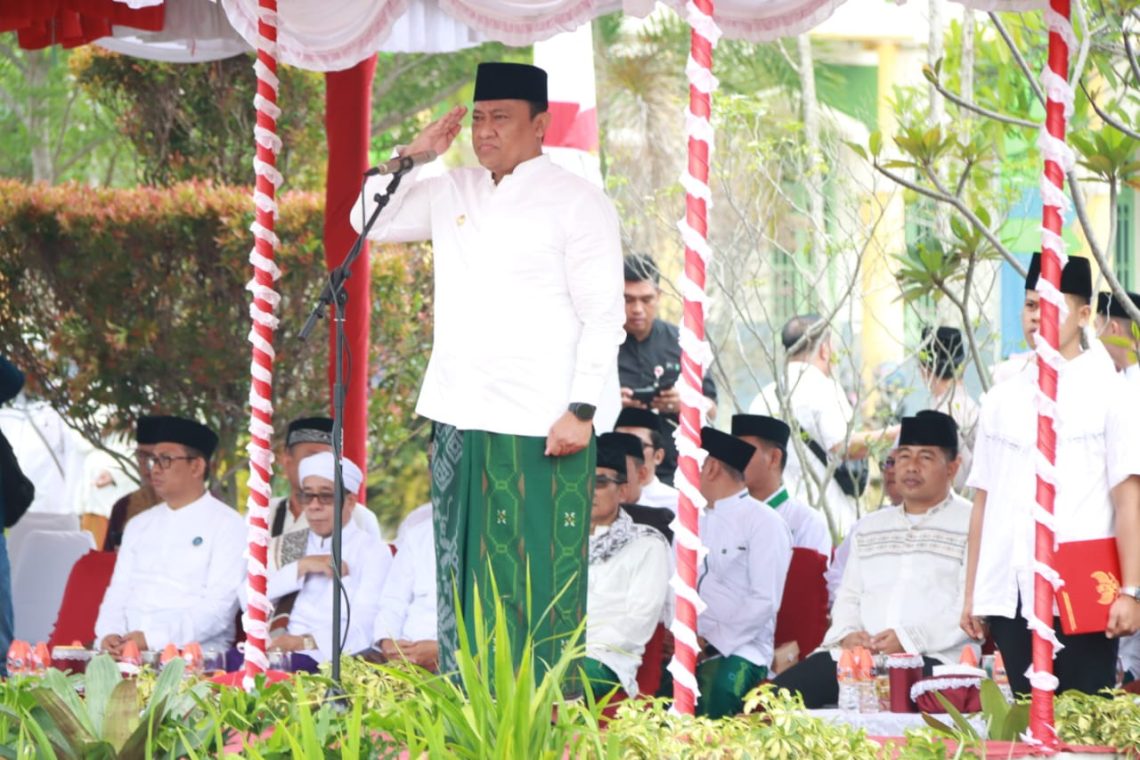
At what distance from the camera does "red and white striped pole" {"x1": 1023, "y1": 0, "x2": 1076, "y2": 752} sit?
4.85 metres

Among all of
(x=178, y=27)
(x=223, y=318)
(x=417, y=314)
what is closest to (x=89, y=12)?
(x=178, y=27)

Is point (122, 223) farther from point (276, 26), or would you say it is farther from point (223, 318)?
point (276, 26)

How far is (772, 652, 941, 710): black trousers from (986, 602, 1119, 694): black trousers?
1462 mm

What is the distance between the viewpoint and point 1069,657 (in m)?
5.21

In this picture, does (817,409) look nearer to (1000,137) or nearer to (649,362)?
(649,362)

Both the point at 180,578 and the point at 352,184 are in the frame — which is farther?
the point at 352,184

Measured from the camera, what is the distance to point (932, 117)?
10.2 metres

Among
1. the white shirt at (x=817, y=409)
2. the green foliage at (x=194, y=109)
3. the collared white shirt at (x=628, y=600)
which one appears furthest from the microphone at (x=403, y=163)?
the green foliage at (x=194, y=109)

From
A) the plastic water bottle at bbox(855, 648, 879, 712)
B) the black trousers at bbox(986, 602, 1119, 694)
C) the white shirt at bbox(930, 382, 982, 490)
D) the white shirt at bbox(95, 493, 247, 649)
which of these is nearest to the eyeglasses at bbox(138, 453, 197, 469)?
the white shirt at bbox(95, 493, 247, 649)

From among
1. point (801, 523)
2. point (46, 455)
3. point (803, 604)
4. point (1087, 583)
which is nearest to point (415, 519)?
point (803, 604)

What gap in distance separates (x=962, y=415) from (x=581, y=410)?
432 cm

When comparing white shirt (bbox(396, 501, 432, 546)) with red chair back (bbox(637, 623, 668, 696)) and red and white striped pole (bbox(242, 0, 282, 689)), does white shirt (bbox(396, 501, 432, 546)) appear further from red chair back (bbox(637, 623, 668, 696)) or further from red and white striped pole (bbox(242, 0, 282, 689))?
red and white striped pole (bbox(242, 0, 282, 689))

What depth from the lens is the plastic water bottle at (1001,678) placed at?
5512mm

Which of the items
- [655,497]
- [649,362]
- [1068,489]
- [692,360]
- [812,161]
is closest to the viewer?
[692,360]
